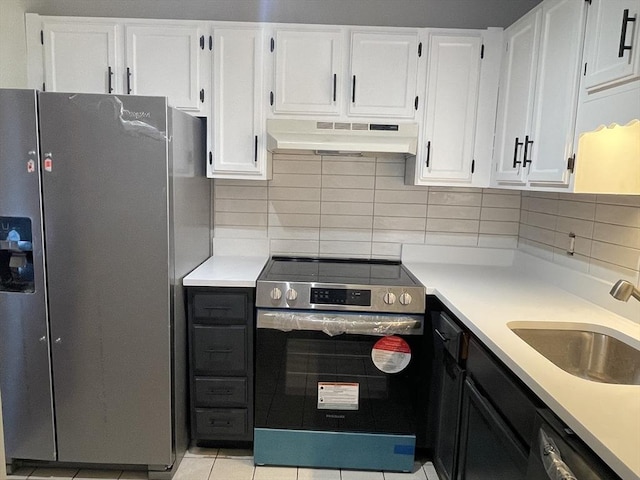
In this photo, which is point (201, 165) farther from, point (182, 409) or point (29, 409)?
point (29, 409)

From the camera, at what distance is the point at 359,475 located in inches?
86.4

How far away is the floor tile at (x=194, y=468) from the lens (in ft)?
6.97

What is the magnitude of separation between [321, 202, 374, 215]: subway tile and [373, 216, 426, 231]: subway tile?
0.25 feet

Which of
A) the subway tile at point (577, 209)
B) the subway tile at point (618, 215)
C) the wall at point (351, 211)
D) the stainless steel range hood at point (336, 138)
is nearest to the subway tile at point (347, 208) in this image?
the wall at point (351, 211)

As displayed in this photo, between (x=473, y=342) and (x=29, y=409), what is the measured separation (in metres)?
1.96

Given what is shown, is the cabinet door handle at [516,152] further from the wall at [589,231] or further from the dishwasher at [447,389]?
the dishwasher at [447,389]

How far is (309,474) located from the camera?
2191 mm

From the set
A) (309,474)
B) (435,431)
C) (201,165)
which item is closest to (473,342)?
(435,431)

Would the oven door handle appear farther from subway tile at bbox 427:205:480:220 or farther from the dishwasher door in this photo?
the dishwasher door

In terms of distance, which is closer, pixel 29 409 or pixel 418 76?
pixel 29 409

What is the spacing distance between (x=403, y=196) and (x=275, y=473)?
1669mm

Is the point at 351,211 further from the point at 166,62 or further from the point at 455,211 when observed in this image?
the point at 166,62

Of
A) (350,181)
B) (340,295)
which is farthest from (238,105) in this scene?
(340,295)

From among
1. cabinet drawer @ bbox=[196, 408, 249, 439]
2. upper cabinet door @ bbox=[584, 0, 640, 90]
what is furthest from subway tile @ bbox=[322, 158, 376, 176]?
cabinet drawer @ bbox=[196, 408, 249, 439]
